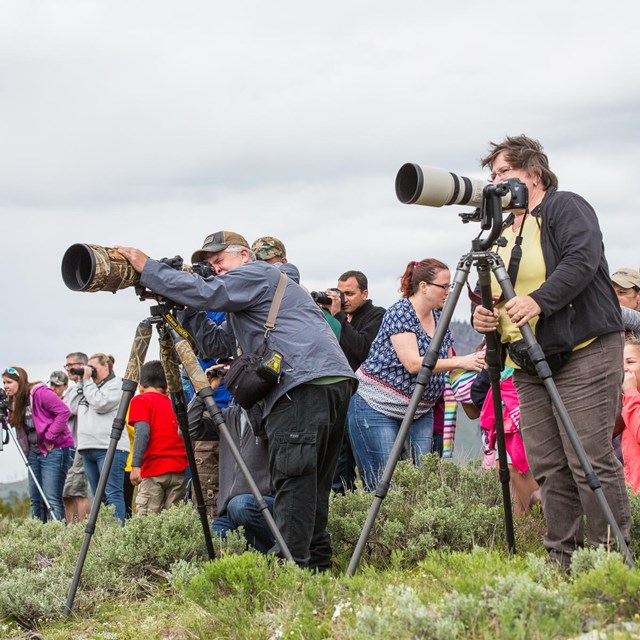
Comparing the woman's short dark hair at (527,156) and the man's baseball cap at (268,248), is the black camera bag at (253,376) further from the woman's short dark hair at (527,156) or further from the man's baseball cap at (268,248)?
the man's baseball cap at (268,248)

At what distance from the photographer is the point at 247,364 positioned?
5.25 metres

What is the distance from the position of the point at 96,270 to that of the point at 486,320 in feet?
6.19

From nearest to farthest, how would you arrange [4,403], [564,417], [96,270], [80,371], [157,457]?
[564,417]
[96,270]
[157,457]
[80,371]
[4,403]

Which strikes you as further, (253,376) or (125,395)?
(125,395)

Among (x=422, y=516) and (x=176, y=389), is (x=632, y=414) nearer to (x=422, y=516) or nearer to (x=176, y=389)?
(x=422, y=516)

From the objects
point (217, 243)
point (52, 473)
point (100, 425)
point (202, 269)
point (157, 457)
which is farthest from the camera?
point (52, 473)

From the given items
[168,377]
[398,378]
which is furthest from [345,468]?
[168,377]

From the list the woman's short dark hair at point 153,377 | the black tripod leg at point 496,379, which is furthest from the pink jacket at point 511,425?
the woman's short dark hair at point 153,377

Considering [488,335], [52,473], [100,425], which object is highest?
[488,335]

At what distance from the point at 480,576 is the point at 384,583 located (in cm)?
114

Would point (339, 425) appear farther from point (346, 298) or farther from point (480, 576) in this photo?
point (346, 298)

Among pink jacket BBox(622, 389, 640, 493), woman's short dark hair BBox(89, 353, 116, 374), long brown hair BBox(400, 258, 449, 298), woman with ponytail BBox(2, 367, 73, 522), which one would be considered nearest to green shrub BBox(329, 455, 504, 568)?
pink jacket BBox(622, 389, 640, 493)

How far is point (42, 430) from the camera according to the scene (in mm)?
11289

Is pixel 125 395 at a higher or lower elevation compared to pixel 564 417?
higher
